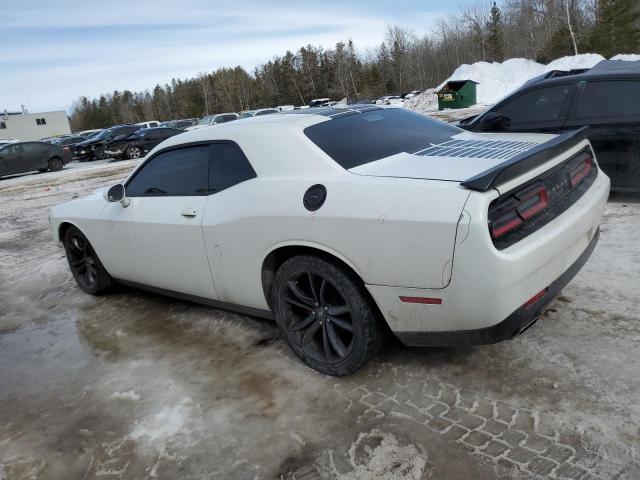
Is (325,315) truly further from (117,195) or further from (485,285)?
(117,195)

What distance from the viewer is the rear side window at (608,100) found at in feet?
17.6

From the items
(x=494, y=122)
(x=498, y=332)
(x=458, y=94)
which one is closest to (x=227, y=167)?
(x=498, y=332)

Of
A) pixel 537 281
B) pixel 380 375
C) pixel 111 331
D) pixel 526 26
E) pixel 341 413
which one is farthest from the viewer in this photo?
pixel 526 26

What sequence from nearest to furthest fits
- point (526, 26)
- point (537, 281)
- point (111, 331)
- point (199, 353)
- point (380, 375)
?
point (537, 281) → point (380, 375) → point (199, 353) → point (111, 331) → point (526, 26)

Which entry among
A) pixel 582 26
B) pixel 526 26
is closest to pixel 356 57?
pixel 526 26

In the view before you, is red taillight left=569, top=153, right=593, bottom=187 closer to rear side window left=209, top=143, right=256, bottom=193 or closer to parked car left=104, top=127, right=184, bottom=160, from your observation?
rear side window left=209, top=143, right=256, bottom=193

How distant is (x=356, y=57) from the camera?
80625mm

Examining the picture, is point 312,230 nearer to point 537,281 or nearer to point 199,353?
point 537,281

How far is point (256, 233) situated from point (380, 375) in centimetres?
111

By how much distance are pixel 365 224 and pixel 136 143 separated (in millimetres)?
24051

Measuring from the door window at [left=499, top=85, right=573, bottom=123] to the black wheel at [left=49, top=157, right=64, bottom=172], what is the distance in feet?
70.0

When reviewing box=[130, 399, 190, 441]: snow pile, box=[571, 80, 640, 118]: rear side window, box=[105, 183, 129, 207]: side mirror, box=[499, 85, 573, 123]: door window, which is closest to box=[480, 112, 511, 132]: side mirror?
box=[499, 85, 573, 123]: door window

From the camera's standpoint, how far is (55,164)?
74.4ft

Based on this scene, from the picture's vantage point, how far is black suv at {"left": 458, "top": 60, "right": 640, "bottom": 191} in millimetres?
5375
